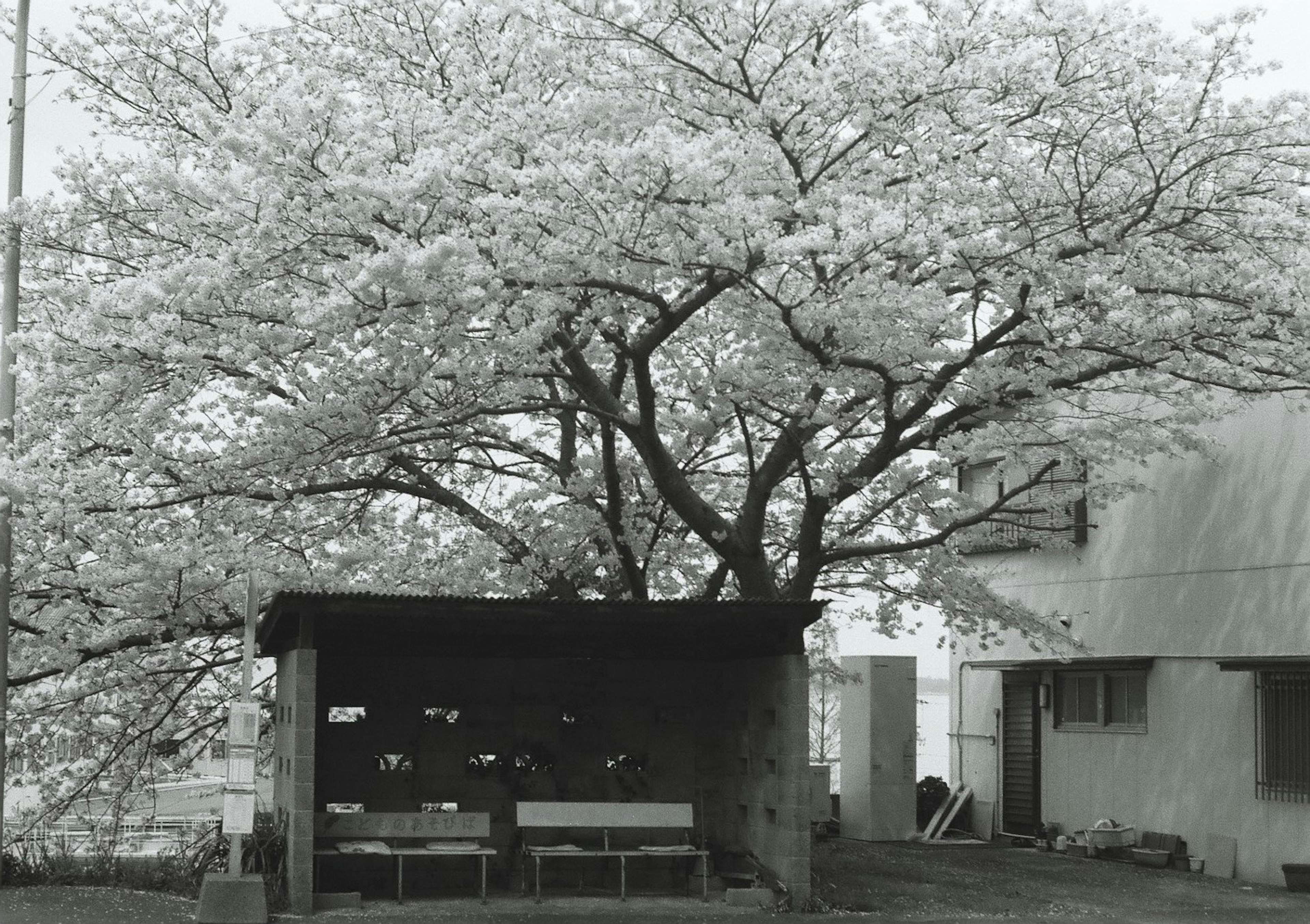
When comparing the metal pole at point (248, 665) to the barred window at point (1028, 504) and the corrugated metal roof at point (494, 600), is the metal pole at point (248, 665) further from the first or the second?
the barred window at point (1028, 504)

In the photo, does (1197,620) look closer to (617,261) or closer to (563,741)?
(563,741)

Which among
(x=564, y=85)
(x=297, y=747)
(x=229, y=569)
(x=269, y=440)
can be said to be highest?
(x=564, y=85)

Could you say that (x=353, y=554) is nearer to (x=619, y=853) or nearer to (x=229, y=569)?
(x=229, y=569)

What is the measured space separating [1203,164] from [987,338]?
2.65 m

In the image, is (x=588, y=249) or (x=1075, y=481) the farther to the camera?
(x=1075, y=481)

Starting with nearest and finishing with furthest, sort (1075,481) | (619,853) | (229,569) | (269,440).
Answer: (619,853), (269,440), (229,569), (1075,481)

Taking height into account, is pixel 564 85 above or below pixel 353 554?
above

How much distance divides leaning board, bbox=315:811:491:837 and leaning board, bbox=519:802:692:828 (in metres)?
0.45

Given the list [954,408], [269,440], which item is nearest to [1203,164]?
[954,408]

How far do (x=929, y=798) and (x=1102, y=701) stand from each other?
14.1 feet

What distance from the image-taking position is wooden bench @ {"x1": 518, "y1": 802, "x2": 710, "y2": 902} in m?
15.7

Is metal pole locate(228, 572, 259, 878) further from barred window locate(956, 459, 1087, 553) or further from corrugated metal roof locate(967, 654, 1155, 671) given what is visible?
corrugated metal roof locate(967, 654, 1155, 671)

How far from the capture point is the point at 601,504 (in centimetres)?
1983

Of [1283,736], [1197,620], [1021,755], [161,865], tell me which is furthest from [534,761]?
[1021,755]
